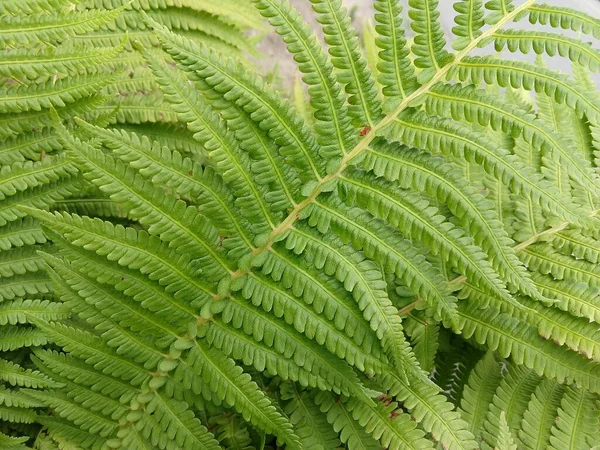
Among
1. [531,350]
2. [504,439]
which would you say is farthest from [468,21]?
[504,439]

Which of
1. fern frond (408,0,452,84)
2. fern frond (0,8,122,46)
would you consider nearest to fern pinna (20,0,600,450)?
fern frond (408,0,452,84)

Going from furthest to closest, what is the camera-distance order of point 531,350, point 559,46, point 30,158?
point 30,158 → point 531,350 → point 559,46

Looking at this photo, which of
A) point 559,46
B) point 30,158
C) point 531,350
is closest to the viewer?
point 559,46

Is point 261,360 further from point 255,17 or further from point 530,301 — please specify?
point 255,17

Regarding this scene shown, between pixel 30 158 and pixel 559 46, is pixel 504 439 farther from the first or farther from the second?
pixel 30 158

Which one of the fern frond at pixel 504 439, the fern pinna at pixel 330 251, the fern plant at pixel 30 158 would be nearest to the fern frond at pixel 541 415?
the fern pinna at pixel 330 251

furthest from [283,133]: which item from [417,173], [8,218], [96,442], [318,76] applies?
[96,442]

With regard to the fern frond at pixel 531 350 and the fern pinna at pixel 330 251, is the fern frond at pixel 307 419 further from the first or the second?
the fern frond at pixel 531 350
